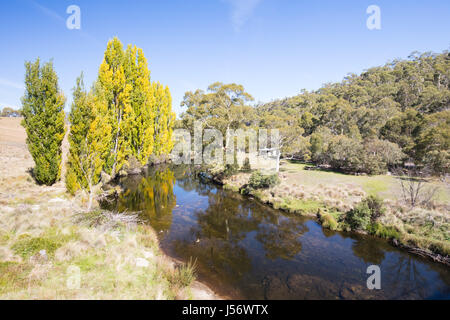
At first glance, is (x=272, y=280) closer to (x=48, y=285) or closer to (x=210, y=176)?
(x=48, y=285)

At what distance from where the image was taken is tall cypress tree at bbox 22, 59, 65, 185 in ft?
46.9

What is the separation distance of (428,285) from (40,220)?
17.9 meters

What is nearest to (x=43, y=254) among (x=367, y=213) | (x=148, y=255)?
(x=148, y=255)

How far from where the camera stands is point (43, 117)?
1460cm

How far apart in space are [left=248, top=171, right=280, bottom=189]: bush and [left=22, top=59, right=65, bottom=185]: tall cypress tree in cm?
1718

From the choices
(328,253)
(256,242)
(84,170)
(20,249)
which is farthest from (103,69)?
(328,253)

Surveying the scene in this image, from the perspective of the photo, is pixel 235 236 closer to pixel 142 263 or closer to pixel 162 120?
pixel 142 263

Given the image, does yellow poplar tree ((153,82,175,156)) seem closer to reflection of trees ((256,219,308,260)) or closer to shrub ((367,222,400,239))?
reflection of trees ((256,219,308,260))

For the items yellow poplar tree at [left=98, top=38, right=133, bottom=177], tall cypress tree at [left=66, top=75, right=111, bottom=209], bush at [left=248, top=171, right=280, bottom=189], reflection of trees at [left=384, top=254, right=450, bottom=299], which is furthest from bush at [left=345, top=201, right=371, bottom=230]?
yellow poplar tree at [left=98, top=38, right=133, bottom=177]

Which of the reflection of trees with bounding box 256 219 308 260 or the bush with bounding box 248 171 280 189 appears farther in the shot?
the bush with bounding box 248 171 280 189

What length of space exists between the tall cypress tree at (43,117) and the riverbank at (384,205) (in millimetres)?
16579

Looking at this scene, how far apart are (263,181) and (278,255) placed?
10891 mm

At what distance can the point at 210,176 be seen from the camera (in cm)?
3073

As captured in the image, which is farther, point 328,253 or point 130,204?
point 130,204
